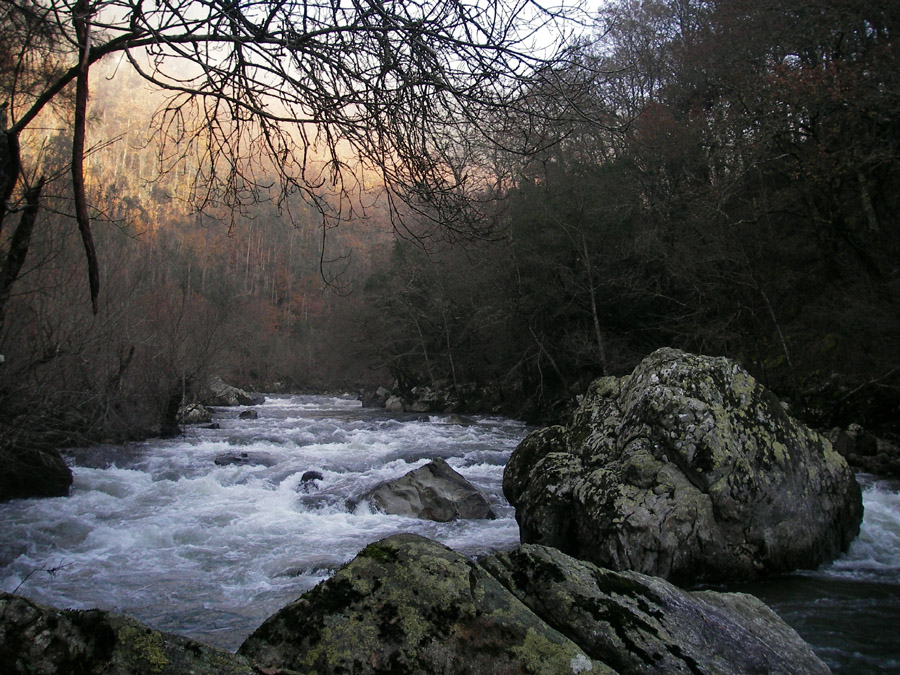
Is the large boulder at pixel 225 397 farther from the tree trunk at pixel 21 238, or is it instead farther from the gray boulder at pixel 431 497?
the tree trunk at pixel 21 238

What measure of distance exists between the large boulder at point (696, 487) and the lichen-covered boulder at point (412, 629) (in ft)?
12.7

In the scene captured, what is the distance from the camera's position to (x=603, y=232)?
20312 millimetres

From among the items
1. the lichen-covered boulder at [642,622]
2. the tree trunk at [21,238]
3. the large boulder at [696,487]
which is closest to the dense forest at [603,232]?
the tree trunk at [21,238]

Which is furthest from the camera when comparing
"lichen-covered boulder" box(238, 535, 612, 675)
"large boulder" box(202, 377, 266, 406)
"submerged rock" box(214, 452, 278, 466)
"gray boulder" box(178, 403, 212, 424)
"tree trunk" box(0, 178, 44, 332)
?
"large boulder" box(202, 377, 266, 406)

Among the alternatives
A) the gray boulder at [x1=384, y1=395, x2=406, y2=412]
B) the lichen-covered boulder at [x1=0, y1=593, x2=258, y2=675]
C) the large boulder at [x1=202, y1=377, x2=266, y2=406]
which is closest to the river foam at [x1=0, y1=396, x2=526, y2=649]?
the lichen-covered boulder at [x1=0, y1=593, x2=258, y2=675]

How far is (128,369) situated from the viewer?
14172 millimetres

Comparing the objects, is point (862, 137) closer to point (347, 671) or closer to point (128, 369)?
point (347, 671)

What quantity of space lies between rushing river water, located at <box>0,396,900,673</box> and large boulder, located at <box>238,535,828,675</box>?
96.5 inches

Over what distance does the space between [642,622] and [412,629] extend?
118 cm

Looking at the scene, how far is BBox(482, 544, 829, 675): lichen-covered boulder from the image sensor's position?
8.48 feet

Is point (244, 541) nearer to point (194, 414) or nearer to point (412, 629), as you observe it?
point (412, 629)

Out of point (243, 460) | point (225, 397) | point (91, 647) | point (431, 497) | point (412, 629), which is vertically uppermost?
point (91, 647)

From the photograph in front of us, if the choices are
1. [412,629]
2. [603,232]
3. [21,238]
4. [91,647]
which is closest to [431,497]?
[412,629]

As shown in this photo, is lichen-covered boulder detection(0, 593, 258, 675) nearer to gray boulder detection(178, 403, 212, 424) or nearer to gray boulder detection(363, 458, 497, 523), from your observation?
gray boulder detection(363, 458, 497, 523)
